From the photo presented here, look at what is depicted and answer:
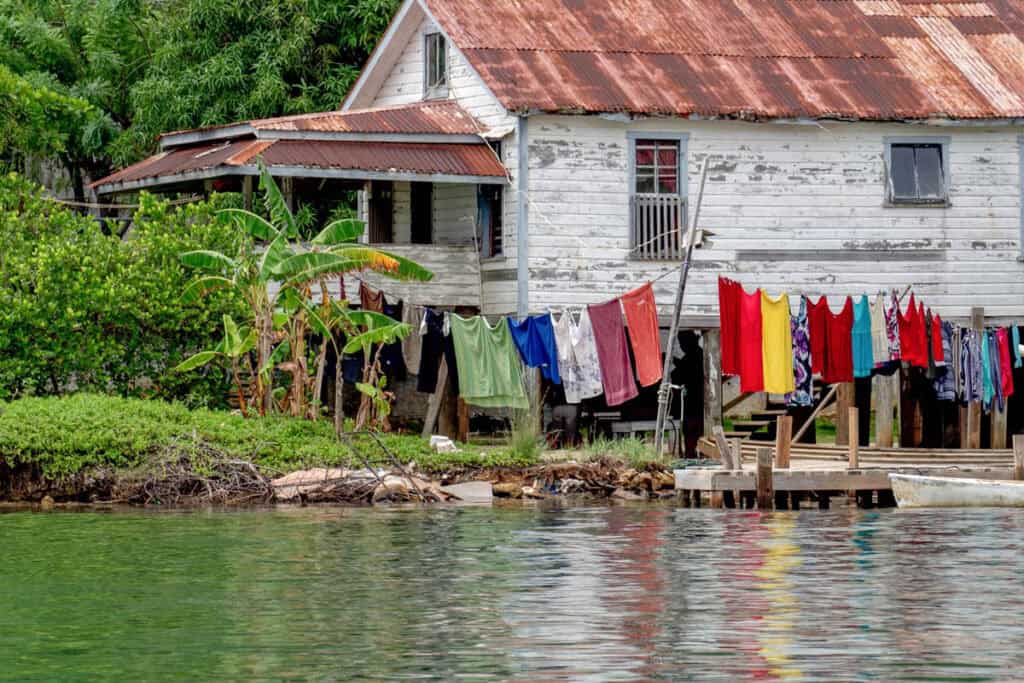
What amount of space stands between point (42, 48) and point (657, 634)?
27961 mm

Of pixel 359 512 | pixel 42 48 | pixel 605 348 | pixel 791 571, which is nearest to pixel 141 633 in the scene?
pixel 791 571

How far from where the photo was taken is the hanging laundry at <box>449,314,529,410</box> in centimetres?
3055

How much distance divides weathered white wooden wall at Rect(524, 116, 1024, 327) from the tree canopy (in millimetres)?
7993

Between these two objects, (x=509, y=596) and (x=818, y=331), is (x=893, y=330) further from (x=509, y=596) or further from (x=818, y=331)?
(x=509, y=596)

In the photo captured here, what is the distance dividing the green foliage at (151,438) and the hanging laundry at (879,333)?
19.2 ft

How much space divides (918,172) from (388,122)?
8.38 meters

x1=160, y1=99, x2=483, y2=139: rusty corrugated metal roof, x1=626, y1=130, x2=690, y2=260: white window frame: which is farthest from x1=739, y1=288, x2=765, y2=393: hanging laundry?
x1=160, y1=99, x2=483, y2=139: rusty corrugated metal roof

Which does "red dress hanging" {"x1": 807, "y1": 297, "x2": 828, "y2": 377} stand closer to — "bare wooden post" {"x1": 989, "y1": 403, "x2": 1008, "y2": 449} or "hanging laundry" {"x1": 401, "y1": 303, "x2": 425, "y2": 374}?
"bare wooden post" {"x1": 989, "y1": 403, "x2": 1008, "y2": 449}

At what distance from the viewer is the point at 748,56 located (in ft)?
110

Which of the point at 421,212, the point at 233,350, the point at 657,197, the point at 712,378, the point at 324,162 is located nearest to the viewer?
the point at 233,350

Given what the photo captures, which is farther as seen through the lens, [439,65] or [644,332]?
[439,65]

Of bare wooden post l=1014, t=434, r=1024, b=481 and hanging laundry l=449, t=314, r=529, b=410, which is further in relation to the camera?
hanging laundry l=449, t=314, r=529, b=410

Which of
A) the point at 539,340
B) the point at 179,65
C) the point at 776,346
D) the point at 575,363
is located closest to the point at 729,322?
the point at 776,346

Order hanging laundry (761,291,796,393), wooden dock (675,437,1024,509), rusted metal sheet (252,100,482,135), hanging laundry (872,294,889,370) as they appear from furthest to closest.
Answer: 1. hanging laundry (872,294,889,370)
2. rusted metal sheet (252,100,482,135)
3. hanging laundry (761,291,796,393)
4. wooden dock (675,437,1024,509)
